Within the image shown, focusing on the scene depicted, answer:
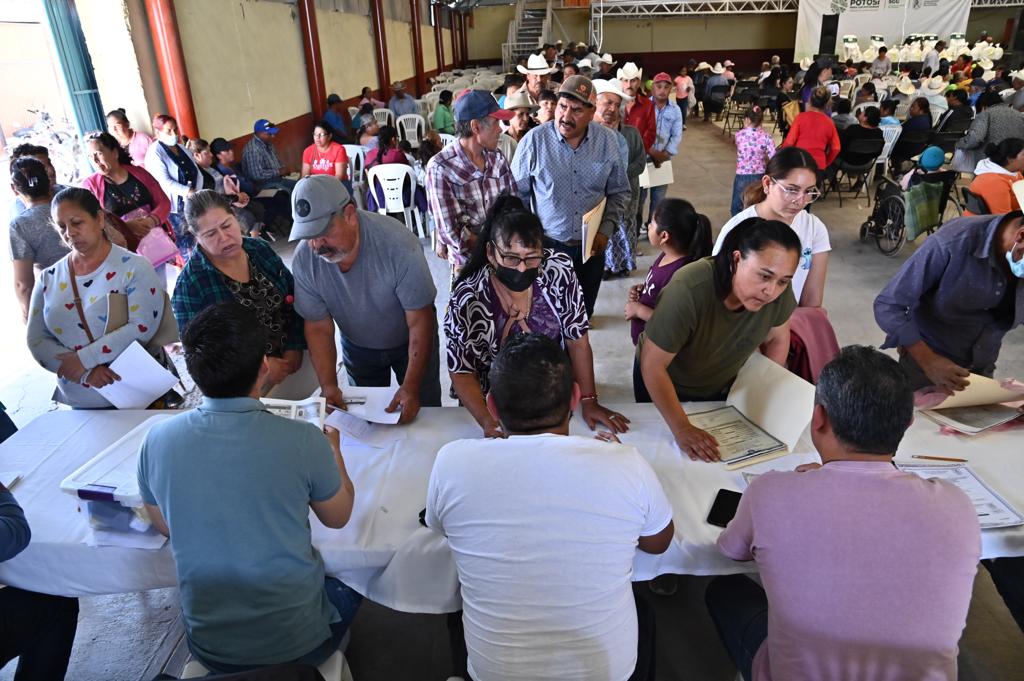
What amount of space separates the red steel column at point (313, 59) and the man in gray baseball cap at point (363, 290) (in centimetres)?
816

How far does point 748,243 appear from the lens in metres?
1.78

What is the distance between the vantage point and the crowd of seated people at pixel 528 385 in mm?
1146

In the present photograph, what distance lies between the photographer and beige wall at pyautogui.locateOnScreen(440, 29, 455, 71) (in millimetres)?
19131

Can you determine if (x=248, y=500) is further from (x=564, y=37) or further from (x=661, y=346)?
(x=564, y=37)

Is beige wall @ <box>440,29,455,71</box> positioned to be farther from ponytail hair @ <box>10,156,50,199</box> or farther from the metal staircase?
ponytail hair @ <box>10,156,50,199</box>

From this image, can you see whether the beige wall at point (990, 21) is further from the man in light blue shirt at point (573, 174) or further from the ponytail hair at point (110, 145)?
the ponytail hair at point (110, 145)

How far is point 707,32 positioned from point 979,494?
2287 cm

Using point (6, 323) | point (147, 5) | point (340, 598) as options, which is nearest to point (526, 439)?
point (340, 598)

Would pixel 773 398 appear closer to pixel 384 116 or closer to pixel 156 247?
pixel 156 247

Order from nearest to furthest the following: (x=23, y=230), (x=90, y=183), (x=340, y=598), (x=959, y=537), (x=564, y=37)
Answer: (x=959, y=537)
(x=340, y=598)
(x=23, y=230)
(x=90, y=183)
(x=564, y=37)

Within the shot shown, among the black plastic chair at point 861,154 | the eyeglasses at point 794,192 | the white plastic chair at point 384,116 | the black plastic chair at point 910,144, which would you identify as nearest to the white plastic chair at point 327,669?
the eyeglasses at point 794,192

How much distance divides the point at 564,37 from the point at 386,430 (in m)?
21.9

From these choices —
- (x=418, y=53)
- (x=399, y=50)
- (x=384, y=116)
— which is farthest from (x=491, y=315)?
(x=418, y=53)

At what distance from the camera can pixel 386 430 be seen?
193 cm
